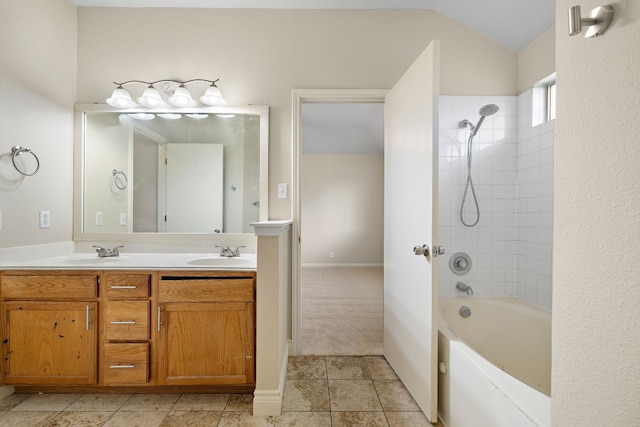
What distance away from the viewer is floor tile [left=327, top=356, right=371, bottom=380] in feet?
6.11

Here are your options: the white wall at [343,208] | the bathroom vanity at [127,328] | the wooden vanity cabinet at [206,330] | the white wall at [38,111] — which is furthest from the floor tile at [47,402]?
the white wall at [343,208]

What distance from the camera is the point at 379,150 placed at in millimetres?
5559

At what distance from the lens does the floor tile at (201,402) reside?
157 cm

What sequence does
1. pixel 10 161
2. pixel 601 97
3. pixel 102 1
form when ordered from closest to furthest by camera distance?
pixel 601 97 < pixel 10 161 < pixel 102 1

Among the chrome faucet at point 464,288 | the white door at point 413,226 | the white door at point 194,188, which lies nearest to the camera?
the white door at point 413,226

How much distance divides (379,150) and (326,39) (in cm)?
362

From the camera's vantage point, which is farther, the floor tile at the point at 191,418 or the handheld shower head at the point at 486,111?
the handheld shower head at the point at 486,111

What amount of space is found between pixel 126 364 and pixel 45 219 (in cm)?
113

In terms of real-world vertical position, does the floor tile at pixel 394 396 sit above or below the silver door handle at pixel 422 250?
below

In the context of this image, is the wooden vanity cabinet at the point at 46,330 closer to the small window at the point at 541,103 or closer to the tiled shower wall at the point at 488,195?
the tiled shower wall at the point at 488,195

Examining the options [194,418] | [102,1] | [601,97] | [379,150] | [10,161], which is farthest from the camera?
[379,150]

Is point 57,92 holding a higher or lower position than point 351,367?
higher

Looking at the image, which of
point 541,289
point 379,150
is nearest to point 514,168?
point 541,289

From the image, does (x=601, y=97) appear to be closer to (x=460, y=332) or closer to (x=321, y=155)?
(x=460, y=332)
